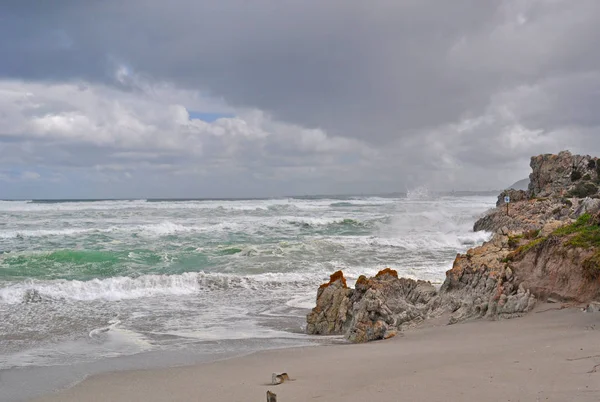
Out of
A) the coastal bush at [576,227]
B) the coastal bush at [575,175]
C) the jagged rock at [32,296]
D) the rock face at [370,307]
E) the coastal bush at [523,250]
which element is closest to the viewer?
the coastal bush at [576,227]

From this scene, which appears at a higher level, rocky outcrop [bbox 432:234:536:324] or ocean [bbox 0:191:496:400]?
rocky outcrop [bbox 432:234:536:324]

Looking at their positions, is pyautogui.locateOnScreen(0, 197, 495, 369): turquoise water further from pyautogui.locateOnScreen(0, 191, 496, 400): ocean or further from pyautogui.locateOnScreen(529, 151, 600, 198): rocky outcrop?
pyautogui.locateOnScreen(529, 151, 600, 198): rocky outcrop

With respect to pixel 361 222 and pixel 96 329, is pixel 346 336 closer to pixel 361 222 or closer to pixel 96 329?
pixel 96 329

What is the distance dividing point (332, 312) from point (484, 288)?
2.90 meters

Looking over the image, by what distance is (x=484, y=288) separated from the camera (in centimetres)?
839

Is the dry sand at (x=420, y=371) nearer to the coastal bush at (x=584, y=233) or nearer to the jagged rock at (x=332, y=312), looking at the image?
the coastal bush at (x=584, y=233)

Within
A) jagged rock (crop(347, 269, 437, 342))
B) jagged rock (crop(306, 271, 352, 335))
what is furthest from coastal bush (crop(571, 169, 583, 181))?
jagged rock (crop(306, 271, 352, 335))

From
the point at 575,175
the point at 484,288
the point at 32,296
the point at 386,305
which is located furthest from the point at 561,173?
the point at 32,296

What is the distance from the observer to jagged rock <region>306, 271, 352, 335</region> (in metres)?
9.41

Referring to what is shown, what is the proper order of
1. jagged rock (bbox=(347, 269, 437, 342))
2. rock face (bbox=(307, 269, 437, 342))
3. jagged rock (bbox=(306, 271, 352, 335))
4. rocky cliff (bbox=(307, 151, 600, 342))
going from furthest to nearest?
1. jagged rock (bbox=(306, 271, 352, 335))
2. rock face (bbox=(307, 269, 437, 342))
3. jagged rock (bbox=(347, 269, 437, 342))
4. rocky cliff (bbox=(307, 151, 600, 342))

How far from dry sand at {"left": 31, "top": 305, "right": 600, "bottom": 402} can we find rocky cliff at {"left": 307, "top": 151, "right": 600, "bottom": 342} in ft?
1.43

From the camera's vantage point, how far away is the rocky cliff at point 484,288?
24.0 feet

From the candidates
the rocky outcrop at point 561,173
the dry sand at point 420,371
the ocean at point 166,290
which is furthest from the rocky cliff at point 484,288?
the rocky outcrop at point 561,173

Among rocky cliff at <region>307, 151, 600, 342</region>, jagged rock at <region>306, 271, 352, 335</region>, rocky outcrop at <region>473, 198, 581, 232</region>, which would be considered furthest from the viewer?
rocky outcrop at <region>473, 198, 581, 232</region>
